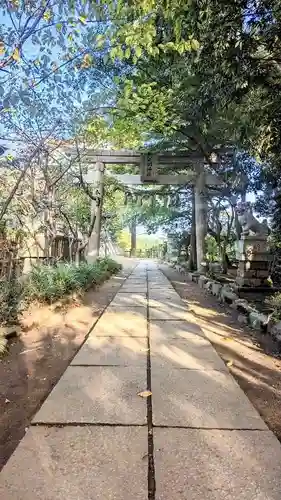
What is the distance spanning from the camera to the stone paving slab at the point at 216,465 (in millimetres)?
1371

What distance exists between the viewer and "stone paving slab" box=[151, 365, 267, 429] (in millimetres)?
1932

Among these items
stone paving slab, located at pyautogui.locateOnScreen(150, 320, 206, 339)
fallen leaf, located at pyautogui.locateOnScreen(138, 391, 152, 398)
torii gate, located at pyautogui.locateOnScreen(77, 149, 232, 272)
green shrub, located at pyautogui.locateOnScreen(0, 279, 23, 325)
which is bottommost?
fallen leaf, located at pyautogui.locateOnScreen(138, 391, 152, 398)

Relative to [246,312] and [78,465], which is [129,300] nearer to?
[246,312]

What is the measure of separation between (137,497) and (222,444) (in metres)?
0.58

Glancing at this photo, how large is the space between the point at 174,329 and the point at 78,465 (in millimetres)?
2574

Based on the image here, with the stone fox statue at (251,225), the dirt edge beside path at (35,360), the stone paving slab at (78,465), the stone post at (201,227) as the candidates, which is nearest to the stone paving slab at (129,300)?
the dirt edge beside path at (35,360)

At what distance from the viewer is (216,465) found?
1.54 m

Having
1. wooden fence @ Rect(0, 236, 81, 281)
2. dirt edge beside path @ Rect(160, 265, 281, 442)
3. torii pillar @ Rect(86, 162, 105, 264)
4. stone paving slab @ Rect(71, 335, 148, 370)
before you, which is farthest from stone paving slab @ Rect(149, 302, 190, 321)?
torii pillar @ Rect(86, 162, 105, 264)

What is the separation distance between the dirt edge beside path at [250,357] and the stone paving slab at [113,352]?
80 centimetres

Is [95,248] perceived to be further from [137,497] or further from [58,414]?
[137,497]

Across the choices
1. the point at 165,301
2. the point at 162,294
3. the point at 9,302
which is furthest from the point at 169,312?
the point at 9,302

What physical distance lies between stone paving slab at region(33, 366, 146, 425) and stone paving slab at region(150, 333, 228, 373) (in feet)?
1.05

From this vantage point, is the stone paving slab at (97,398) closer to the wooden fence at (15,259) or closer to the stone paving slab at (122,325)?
the stone paving slab at (122,325)

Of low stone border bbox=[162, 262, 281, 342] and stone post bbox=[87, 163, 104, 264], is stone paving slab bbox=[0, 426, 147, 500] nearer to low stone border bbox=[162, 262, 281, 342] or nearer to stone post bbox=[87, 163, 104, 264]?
low stone border bbox=[162, 262, 281, 342]
